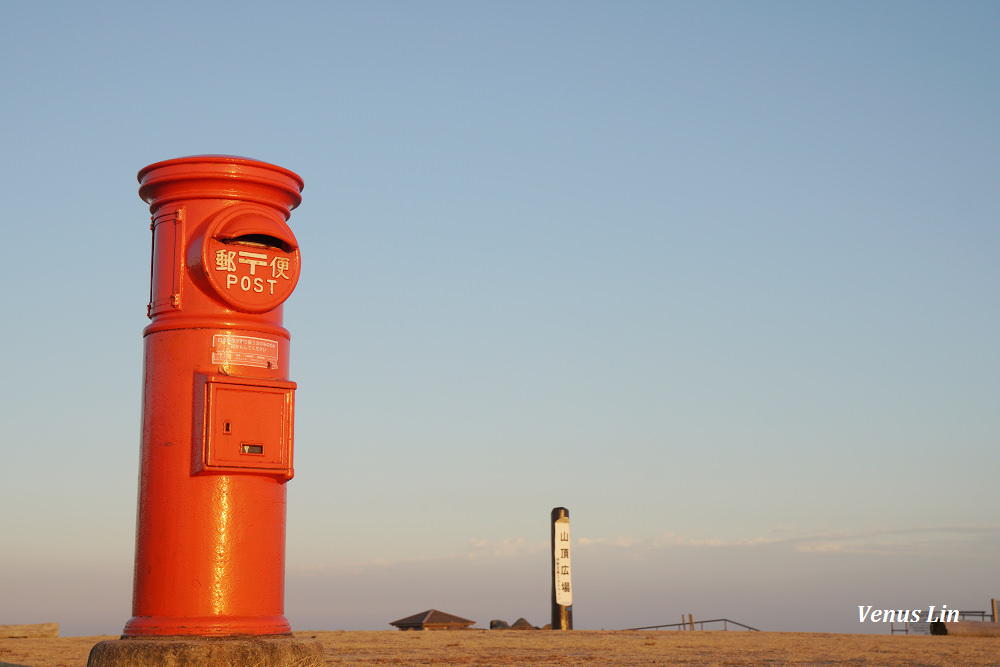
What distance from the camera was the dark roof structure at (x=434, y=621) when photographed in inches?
819

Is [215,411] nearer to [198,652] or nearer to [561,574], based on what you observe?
[198,652]

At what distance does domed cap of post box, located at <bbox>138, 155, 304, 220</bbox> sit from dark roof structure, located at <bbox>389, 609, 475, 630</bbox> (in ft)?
50.6

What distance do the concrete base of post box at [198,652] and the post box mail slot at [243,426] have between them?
3.22ft

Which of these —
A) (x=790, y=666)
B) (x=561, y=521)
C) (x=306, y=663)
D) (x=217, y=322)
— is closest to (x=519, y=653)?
(x=790, y=666)

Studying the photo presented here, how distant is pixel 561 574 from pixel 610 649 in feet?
33.5

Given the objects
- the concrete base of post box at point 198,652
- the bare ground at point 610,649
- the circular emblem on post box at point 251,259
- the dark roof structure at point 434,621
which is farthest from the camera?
the dark roof structure at point 434,621

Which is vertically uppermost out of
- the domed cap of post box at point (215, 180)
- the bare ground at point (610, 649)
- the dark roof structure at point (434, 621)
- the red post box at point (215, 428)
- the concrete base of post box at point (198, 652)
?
the domed cap of post box at point (215, 180)

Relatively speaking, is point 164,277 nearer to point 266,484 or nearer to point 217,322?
point 217,322

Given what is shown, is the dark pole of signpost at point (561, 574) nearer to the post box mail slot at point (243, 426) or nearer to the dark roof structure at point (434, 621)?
the dark roof structure at point (434, 621)

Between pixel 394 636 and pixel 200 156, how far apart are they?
28.8ft

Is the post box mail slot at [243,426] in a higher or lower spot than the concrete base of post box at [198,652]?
higher

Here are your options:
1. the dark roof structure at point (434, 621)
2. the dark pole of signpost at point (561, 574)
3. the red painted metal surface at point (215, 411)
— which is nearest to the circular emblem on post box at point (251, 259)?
the red painted metal surface at point (215, 411)

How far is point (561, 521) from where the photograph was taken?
72.6 ft

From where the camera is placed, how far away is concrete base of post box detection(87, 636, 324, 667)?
19.1 ft
